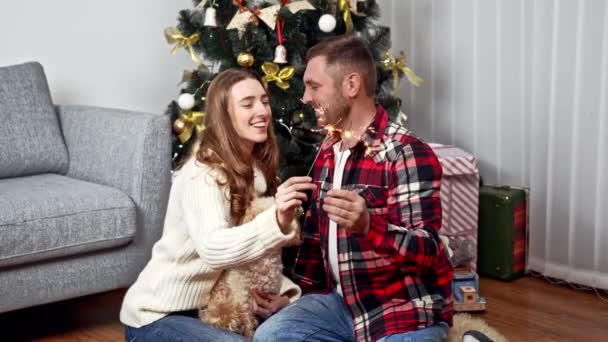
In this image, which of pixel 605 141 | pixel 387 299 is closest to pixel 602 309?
pixel 605 141

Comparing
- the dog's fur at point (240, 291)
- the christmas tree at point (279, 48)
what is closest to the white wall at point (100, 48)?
the christmas tree at point (279, 48)

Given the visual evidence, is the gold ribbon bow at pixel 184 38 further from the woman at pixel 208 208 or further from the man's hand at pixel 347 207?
the man's hand at pixel 347 207

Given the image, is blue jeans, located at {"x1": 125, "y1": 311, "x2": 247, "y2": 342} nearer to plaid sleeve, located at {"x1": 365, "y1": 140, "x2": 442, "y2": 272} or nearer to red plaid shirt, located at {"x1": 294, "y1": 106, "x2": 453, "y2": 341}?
red plaid shirt, located at {"x1": 294, "y1": 106, "x2": 453, "y2": 341}

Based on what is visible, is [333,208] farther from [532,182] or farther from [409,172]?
[532,182]

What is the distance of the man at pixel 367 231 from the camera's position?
1668 mm

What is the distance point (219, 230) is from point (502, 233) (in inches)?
62.9

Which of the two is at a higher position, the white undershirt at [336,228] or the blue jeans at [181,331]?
the white undershirt at [336,228]

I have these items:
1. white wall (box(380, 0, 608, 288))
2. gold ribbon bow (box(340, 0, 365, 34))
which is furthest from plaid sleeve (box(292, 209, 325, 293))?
white wall (box(380, 0, 608, 288))

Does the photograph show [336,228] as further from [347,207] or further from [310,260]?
[347,207]

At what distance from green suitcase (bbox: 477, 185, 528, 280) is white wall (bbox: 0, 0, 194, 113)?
1562 mm

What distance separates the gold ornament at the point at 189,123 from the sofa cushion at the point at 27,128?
0.43 m

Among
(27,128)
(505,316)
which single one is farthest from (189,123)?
(505,316)

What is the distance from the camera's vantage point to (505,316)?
2.57 m

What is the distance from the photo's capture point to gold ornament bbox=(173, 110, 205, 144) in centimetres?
287
